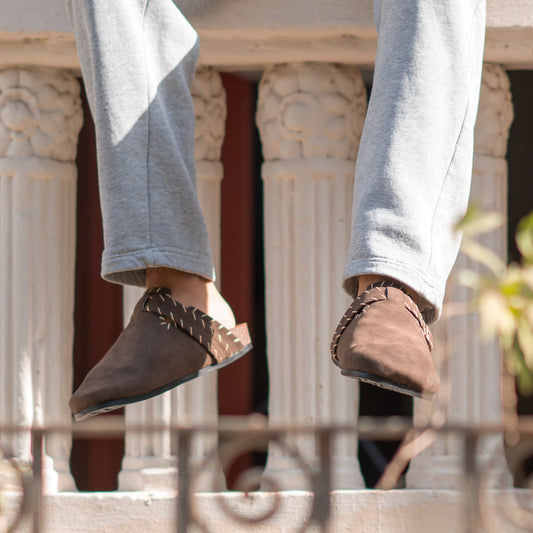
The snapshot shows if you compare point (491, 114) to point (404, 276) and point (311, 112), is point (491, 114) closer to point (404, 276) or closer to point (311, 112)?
point (311, 112)

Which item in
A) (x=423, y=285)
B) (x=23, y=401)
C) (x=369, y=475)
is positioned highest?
(x=423, y=285)

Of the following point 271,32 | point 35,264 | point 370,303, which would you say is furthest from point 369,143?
point 35,264

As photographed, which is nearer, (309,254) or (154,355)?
(154,355)

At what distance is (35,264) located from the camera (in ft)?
4.99

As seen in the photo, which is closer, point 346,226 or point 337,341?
point 337,341

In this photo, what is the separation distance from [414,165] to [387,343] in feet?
0.64

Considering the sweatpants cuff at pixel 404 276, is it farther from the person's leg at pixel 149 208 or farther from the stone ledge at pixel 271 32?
the stone ledge at pixel 271 32

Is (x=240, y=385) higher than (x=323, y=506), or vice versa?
(x=240, y=385)

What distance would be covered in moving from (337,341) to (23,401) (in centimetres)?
68

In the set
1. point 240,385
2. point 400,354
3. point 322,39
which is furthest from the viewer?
point 240,385

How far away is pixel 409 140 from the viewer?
101 centimetres

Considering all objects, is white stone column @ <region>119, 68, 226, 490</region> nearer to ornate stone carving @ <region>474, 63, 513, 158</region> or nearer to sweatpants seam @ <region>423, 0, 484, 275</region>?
ornate stone carving @ <region>474, 63, 513, 158</region>

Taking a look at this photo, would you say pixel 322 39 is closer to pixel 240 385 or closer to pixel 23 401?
pixel 23 401

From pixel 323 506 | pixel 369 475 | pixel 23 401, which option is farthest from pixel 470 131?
pixel 369 475
